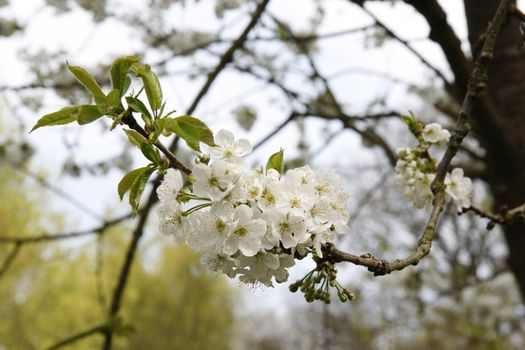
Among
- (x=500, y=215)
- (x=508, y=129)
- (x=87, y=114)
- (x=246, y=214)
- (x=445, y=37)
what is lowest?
(x=246, y=214)

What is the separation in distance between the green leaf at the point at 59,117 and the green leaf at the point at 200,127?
0.15 meters

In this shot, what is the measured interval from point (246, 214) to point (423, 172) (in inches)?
24.2

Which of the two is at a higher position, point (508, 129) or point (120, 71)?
point (508, 129)

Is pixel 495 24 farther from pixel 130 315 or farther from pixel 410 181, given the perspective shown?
pixel 130 315

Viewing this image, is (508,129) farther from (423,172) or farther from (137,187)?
(137,187)

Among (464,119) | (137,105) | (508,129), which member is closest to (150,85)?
(137,105)

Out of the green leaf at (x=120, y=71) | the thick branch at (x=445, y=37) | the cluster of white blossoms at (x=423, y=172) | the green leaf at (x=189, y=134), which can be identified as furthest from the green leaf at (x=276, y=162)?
the thick branch at (x=445, y=37)

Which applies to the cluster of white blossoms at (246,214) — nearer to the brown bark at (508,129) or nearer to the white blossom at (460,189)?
the white blossom at (460,189)

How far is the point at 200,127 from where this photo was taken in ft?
Answer: 2.47

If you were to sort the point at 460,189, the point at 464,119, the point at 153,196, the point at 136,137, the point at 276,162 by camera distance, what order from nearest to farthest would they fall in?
the point at 136,137 < the point at 276,162 < the point at 464,119 < the point at 460,189 < the point at 153,196

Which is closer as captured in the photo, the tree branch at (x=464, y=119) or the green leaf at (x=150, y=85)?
the green leaf at (x=150, y=85)

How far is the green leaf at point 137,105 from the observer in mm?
713

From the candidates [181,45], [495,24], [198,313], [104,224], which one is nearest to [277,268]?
[495,24]

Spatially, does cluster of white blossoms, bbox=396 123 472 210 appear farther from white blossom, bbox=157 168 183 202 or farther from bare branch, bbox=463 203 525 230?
white blossom, bbox=157 168 183 202
